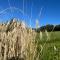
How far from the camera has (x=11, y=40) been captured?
13.9ft

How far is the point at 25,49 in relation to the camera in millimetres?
4238

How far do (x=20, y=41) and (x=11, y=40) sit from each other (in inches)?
6.1

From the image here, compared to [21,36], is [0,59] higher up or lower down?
lower down

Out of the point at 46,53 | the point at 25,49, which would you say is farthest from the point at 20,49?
the point at 46,53

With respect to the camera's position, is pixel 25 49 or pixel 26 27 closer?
pixel 25 49

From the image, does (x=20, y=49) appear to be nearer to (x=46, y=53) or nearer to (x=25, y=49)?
(x=25, y=49)

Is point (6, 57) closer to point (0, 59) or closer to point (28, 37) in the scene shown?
point (0, 59)

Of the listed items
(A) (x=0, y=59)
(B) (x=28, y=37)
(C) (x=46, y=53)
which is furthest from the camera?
(C) (x=46, y=53)

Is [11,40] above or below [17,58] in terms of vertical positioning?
above

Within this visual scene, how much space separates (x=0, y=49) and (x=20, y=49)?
33cm

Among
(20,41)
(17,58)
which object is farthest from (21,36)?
(17,58)

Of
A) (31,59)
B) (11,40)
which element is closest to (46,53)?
(31,59)

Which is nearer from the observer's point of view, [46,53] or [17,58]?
[17,58]

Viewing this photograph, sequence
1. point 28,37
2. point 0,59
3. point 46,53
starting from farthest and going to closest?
point 46,53 → point 28,37 → point 0,59
